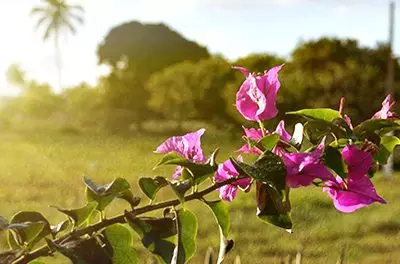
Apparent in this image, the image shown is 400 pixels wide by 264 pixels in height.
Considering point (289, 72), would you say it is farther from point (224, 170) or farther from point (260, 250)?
point (224, 170)

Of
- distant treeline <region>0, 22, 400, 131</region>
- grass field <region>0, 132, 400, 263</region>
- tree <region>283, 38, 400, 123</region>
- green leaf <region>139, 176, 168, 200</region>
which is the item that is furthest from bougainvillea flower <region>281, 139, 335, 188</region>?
tree <region>283, 38, 400, 123</region>

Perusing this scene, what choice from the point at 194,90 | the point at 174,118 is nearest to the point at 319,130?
the point at 194,90

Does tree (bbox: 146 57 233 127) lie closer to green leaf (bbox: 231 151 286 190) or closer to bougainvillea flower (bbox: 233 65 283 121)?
bougainvillea flower (bbox: 233 65 283 121)

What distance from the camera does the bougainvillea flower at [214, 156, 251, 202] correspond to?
0.87 metres

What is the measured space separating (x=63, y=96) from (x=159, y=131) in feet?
31.6

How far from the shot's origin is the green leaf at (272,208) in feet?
2.69

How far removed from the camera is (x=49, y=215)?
9383 millimetres

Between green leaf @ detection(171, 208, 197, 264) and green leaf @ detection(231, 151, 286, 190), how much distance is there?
0.08 metres

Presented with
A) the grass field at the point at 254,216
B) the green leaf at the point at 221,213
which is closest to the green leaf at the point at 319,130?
the green leaf at the point at 221,213

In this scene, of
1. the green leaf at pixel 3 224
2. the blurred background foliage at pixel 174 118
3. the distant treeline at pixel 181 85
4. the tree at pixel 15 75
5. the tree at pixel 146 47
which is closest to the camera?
the green leaf at pixel 3 224

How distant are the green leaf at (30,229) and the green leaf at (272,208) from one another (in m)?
0.20

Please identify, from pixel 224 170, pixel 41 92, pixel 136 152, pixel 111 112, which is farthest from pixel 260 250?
pixel 41 92

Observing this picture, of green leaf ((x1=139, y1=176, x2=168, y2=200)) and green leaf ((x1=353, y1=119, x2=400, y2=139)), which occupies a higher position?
green leaf ((x1=353, y1=119, x2=400, y2=139))

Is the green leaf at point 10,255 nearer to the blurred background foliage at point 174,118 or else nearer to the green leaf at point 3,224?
the green leaf at point 3,224
